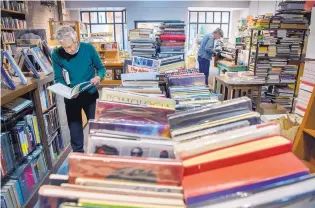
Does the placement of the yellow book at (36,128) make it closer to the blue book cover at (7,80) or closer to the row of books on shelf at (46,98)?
the row of books on shelf at (46,98)

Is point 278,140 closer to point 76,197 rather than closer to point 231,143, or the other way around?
point 231,143

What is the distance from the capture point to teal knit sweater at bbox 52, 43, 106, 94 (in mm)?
2154

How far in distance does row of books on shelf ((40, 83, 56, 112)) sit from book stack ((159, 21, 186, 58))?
1.20 m

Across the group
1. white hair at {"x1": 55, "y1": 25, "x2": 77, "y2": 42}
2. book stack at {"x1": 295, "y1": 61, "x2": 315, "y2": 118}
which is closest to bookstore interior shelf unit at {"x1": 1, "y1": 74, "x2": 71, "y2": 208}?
white hair at {"x1": 55, "y1": 25, "x2": 77, "y2": 42}

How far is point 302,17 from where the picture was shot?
4.12 metres

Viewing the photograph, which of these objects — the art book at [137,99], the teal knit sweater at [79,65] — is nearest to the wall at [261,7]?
the teal knit sweater at [79,65]

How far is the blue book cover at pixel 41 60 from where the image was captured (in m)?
2.28

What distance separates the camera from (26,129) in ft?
6.35

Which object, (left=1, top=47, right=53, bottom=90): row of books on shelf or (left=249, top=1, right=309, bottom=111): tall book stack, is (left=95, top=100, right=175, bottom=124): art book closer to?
(left=1, top=47, right=53, bottom=90): row of books on shelf

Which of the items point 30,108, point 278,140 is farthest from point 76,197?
point 30,108

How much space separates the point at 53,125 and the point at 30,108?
1.64ft

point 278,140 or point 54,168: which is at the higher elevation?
point 278,140

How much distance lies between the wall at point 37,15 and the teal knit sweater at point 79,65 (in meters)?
5.68

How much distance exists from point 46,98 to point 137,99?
1.84 metres
